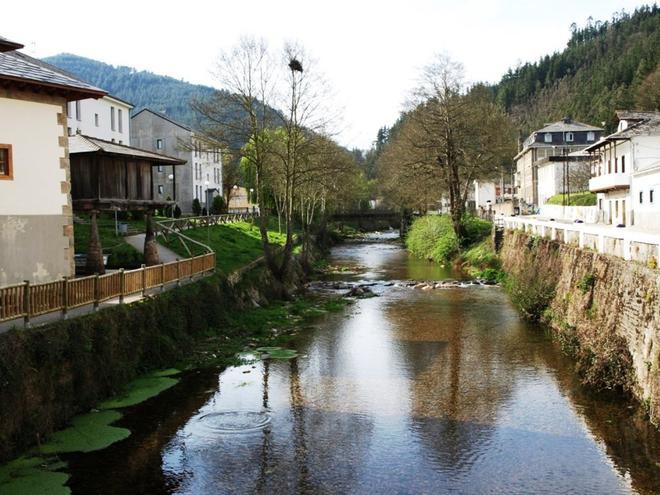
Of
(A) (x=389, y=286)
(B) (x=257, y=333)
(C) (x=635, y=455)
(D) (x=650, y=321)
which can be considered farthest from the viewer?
(A) (x=389, y=286)

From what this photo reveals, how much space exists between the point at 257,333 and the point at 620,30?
172 m

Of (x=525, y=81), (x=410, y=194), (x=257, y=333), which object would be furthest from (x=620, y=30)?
(x=257, y=333)

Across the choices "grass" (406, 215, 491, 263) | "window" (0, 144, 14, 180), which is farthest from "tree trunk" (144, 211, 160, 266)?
"grass" (406, 215, 491, 263)

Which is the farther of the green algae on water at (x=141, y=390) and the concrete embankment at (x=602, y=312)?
the green algae on water at (x=141, y=390)

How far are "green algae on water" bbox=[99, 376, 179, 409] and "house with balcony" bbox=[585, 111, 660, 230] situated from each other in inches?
967

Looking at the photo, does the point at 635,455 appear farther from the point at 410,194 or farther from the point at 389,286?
the point at 410,194

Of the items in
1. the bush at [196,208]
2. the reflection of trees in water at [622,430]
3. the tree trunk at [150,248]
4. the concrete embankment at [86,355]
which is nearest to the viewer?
the reflection of trees in water at [622,430]

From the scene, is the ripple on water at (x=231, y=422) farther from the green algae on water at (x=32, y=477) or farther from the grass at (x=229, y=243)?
the grass at (x=229, y=243)

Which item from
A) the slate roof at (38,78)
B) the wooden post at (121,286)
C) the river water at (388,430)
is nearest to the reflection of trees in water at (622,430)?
the river water at (388,430)

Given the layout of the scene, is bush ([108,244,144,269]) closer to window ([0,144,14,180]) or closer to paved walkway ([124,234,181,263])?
paved walkway ([124,234,181,263])

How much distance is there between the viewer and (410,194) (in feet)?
195

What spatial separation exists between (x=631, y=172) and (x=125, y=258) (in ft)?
104

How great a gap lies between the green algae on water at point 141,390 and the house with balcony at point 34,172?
4667mm

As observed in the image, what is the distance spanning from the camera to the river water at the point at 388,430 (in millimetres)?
11812
